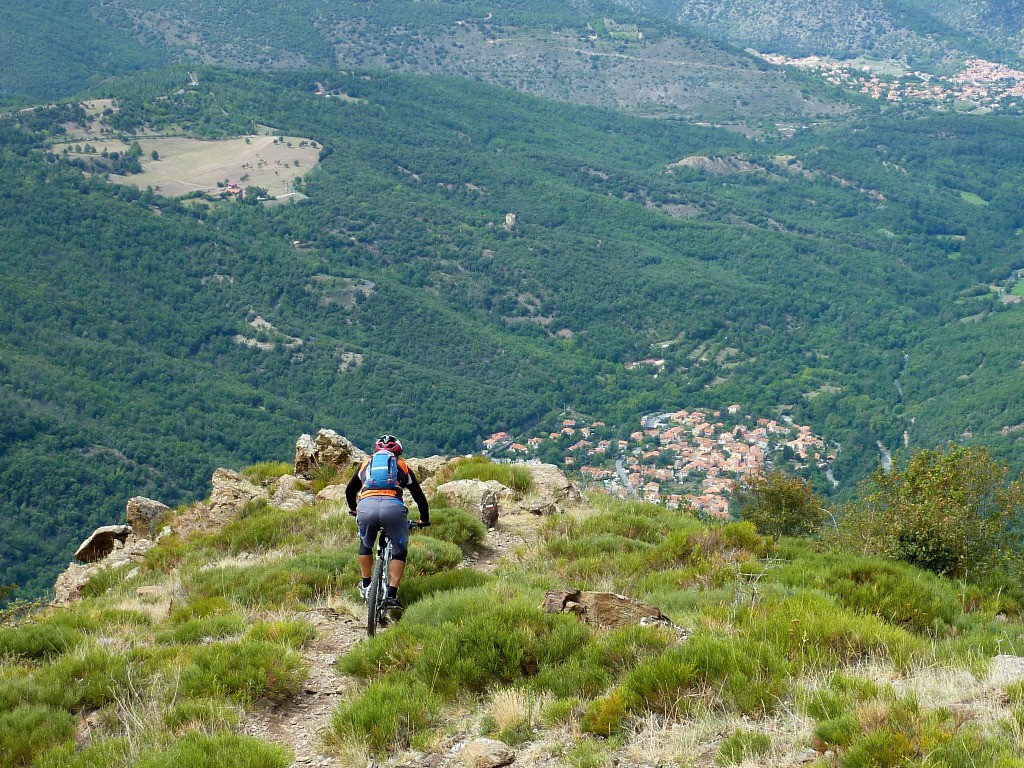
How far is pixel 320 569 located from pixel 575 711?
485 cm

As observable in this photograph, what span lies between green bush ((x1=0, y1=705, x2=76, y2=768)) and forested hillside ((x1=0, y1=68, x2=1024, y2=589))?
46863 millimetres

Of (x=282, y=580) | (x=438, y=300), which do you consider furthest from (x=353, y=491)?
(x=438, y=300)

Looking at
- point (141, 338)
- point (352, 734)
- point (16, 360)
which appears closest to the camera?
point (352, 734)

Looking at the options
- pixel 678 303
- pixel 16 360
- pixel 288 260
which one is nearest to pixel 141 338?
pixel 16 360

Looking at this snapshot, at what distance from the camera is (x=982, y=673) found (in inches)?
247

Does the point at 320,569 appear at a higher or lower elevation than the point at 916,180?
higher

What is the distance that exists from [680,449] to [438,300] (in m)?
51.1

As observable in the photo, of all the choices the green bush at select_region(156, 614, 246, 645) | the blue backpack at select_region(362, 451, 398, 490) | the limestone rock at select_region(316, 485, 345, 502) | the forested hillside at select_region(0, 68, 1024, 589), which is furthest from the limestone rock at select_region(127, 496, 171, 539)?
the forested hillside at select_region(0, 68, 1024, 589)

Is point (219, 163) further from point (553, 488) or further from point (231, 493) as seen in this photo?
point (553, 488)

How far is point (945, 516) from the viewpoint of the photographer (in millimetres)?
11719

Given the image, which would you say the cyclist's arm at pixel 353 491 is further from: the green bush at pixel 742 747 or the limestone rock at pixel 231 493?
the limestone rock at pixel 231 493

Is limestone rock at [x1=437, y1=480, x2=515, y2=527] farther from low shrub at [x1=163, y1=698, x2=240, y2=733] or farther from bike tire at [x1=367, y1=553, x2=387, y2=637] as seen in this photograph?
low shrub at [x1=163, y1=698, x2=240, y2=733]

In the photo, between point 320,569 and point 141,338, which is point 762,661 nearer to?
point 320,569

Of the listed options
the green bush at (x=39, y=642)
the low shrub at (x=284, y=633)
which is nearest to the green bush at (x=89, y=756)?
the low shrub at (x=284, y=633)
